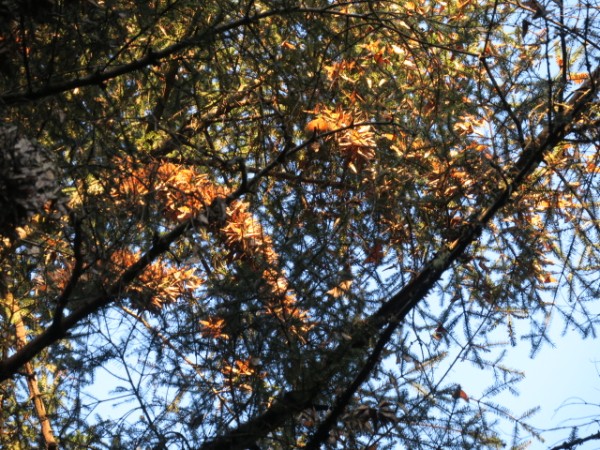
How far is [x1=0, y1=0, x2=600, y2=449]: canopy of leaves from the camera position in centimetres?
313

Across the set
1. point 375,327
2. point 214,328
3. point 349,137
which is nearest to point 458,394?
point 375,327

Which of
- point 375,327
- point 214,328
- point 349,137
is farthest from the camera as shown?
point 349,137

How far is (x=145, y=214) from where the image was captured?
3.09 meters

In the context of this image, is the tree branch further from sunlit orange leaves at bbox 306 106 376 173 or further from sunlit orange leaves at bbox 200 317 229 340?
sunlit orange leaves at bbox 306 106 376 173

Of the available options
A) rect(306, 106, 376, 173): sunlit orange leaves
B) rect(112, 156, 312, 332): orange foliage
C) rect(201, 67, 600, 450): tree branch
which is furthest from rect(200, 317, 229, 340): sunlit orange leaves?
rect(306, 106, 376, 173): sunlit orange leaves

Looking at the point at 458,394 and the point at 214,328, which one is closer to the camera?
the point at 458,394

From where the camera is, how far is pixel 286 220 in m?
3.92

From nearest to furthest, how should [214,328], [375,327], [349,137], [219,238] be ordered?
1. [375,327]
2. [214,328]
3. [349,137]
4. [219,238]

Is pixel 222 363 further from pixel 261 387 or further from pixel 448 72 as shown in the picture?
pixel 448 72

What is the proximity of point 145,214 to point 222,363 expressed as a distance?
769 millimetres

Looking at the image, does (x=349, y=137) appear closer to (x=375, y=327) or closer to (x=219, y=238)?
(x=219, y=238)

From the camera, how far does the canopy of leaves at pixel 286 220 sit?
313 cm

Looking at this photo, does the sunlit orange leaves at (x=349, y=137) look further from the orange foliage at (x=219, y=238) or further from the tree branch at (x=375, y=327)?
the tree branch at (x=375, y=327)

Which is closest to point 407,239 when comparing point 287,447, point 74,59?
point 287,447
